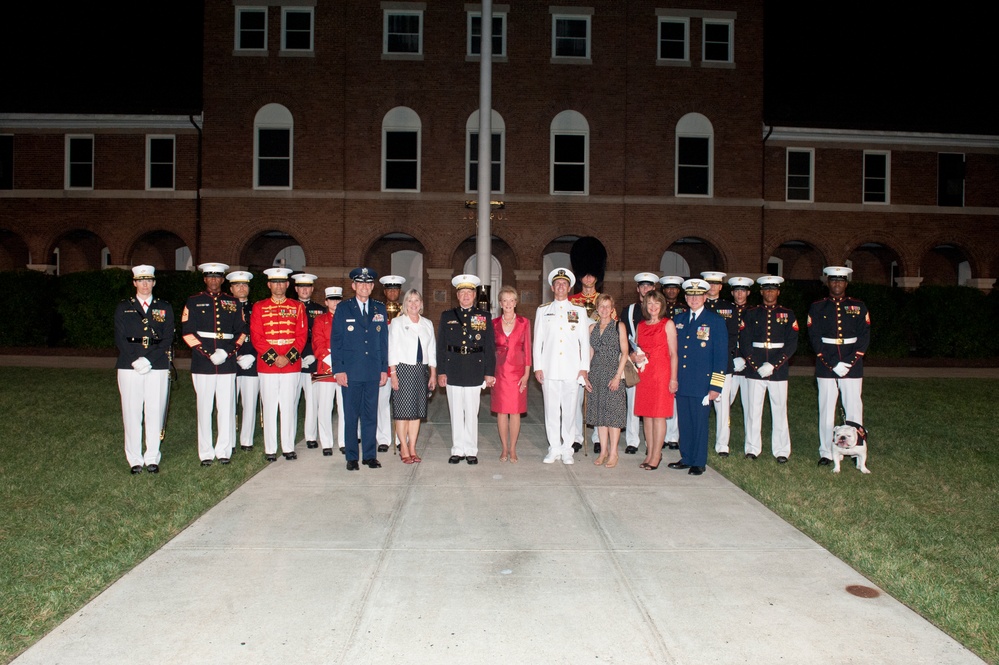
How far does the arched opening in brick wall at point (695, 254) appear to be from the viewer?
27359mm

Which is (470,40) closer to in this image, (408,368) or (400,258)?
(400,258)

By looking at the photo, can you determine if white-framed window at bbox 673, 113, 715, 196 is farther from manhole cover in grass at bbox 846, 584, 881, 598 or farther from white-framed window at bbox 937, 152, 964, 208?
manhole cover in grass at bbox 846, 584, 881, 598

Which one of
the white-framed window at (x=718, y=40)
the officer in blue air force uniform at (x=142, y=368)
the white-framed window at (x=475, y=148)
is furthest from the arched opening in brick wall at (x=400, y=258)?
the officer in blue air force uniform at (x=142, y=368)

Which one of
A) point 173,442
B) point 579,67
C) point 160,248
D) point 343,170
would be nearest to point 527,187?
point 579,67

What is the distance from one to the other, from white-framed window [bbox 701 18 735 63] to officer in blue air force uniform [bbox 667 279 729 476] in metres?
18.8

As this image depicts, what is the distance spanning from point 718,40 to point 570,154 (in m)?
6.12

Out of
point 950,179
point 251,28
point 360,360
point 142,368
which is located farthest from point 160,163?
point 950,179

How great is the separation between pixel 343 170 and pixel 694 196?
1107 centimetres

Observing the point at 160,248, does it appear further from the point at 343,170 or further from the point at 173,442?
the point at 173,442

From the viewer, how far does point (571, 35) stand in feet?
81.3

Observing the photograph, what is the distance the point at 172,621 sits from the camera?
14.7 feet

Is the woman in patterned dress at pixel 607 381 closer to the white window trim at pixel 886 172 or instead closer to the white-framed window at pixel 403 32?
the white-framed window at pixel 403 32

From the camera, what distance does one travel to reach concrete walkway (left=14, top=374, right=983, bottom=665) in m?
4.17

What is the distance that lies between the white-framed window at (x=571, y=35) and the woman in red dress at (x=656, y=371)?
17.8 m
